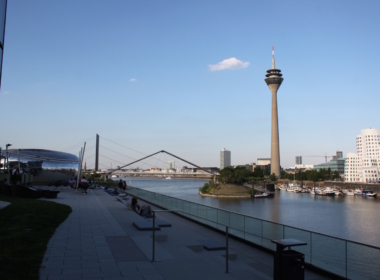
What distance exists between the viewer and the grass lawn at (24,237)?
20.0 ft

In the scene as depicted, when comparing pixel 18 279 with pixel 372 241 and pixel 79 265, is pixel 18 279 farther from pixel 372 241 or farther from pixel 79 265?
pixel 372 241

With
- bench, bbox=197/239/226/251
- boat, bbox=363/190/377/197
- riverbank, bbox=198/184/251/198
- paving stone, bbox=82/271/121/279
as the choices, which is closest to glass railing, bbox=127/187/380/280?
bench, bbox=197/239/226/251

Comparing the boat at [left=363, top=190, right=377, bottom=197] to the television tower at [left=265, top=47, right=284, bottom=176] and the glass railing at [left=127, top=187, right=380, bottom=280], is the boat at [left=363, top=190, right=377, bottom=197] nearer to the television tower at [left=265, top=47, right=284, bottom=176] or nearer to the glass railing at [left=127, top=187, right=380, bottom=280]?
the television tower at [left=265, top=47, right=284, bottom=176]

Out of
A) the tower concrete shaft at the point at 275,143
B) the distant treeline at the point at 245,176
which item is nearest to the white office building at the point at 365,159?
the distant treeline at the point at 245,176

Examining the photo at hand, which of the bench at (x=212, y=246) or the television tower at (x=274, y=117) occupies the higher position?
the television tower at (x=274, y=117)

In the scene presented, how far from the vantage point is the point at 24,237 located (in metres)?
8.77

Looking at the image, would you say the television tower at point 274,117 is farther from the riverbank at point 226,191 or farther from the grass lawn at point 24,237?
the grass lawn at point 24,237

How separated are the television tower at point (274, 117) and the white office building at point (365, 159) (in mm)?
28897

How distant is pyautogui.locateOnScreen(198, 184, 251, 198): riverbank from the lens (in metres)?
78.5

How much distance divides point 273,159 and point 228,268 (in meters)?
125

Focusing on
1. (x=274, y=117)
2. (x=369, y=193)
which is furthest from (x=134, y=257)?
(x=274, y=117)

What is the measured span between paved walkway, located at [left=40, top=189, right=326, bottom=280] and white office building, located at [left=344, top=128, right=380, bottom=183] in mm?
126535

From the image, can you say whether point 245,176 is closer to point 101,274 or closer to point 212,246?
point 212,246

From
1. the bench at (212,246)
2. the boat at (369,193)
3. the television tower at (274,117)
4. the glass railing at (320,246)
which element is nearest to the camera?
the glass railing at (320,246)
